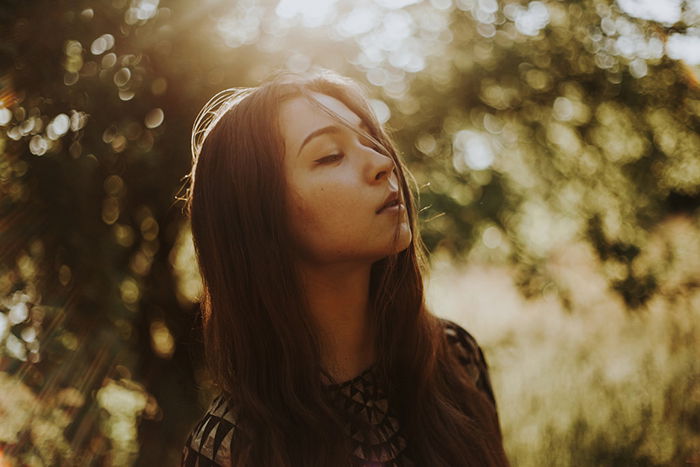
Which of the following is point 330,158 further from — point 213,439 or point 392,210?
point 213,439

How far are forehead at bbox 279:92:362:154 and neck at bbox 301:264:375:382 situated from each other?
0.30m

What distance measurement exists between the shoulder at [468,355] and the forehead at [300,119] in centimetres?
72

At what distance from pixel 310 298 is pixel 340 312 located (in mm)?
83

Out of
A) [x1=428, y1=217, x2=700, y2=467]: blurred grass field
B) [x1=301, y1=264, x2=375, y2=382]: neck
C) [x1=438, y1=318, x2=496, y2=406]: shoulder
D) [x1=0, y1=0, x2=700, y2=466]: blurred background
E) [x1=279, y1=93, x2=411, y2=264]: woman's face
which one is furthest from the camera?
[x1=428, y1=217, x2=700, y2=467]: blurred grass field

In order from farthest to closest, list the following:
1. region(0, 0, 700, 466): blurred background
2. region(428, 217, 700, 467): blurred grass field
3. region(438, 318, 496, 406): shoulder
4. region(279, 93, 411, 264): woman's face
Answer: region(428, 217, 700, 467): blurred grass field < region(0, 0, 700, 466): blurred background < region(438, 318, 496, 406): shoulder < region(279, 93, 411, 264): woman's face

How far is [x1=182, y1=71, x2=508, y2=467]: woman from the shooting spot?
4.57ft

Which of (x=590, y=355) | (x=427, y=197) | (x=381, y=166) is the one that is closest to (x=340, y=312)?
(x=381, y=166)

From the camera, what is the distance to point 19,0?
1923 millimetres

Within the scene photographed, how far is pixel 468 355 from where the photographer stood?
72.9 inches

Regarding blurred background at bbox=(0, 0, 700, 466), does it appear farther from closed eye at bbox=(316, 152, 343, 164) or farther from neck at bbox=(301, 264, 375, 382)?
closed eye at bbox=(316, 152, 343, 164)

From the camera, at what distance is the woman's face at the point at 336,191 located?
1369mm

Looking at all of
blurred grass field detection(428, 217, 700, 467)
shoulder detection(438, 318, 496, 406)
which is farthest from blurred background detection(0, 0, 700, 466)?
shoulder detection(438, 318, 496, 406)

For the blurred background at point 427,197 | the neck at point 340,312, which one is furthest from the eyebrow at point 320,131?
the blurred background at point 427,197

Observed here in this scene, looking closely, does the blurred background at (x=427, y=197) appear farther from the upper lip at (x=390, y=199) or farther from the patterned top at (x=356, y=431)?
the upper lip at (x=390, y=199)
